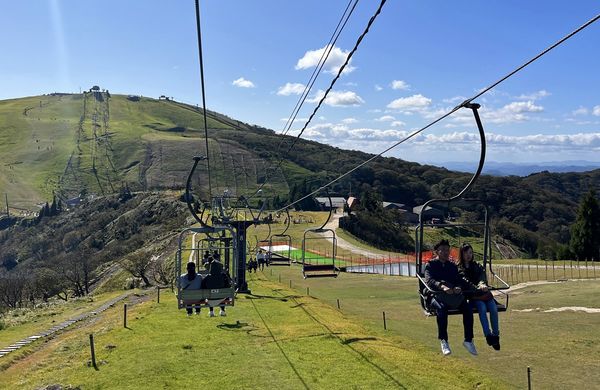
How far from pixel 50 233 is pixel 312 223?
80197 millimetres

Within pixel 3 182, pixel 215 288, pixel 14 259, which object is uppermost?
pixel 3 182

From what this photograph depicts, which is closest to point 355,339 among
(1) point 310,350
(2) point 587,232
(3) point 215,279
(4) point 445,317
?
(1) point 310,350

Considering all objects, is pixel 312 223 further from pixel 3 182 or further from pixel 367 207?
pixel 3 182

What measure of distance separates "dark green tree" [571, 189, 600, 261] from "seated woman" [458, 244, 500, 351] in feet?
250

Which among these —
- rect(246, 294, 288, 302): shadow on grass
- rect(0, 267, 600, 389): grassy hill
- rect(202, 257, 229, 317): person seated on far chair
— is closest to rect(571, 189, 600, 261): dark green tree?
rect(0, 267, 600, 389): grassy hill

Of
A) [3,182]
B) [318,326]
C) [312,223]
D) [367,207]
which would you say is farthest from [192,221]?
[3,182]

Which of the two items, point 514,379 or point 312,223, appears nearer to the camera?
point 514,379

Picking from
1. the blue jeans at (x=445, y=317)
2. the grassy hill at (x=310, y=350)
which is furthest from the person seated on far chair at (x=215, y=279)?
the blue jeans at (x=445, y=317)

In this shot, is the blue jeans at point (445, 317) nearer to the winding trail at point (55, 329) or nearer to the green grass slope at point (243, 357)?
the green grass slope at point (243, 357)

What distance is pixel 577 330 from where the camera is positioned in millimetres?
29547

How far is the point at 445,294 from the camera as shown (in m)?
11.6

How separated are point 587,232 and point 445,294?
78394 mm

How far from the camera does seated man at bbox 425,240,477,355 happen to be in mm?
11633

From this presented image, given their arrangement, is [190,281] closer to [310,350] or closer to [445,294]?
[310,350]
